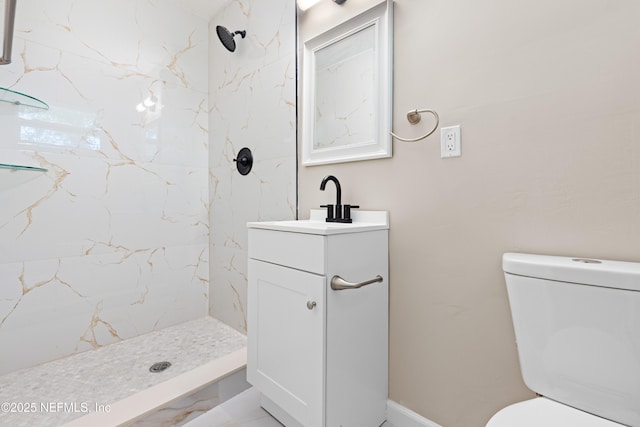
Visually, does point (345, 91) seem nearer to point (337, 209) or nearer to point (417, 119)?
point (417, 119)

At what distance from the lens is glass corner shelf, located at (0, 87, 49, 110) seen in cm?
144

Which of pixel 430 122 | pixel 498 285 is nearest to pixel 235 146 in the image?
pixel 430 122

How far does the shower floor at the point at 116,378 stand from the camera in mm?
1213

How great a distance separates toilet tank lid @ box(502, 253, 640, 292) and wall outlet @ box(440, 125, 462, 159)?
408 millimetres

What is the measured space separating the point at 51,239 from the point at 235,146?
3.68ft

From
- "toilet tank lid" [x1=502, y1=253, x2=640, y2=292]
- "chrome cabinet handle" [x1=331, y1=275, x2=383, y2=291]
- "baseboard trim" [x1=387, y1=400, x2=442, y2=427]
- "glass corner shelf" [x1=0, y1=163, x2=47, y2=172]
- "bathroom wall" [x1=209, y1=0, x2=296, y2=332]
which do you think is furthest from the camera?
"bathroom wall" [x1=209, y1=0, x2=296, y2=332]

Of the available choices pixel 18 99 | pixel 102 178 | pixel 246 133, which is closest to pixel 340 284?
pixel 246 133

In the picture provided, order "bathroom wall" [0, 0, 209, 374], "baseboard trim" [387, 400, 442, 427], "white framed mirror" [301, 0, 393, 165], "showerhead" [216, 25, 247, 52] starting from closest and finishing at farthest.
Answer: "baseboard trim" [387, 400, 442, 427] → "white framed mirror" [301, 0, 393, 165] → "bathroom wall" [0, 0, 209, 374] → "showerhead" [216, 25, 247, 52]

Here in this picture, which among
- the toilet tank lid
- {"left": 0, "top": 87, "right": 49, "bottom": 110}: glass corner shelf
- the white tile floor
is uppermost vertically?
{"left": 0, "top": 87, "right": 49, "bottom": 110}: glass corner shelf

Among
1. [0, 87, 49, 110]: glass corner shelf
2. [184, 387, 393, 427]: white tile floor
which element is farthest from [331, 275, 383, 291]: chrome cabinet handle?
[0, 87, 49, 110]: glass corner shelf

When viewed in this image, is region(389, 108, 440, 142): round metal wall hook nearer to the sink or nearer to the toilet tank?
the sink

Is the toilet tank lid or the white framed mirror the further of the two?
the white framed mirror

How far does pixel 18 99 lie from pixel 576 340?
241cm

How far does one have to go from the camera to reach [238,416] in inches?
52.2
